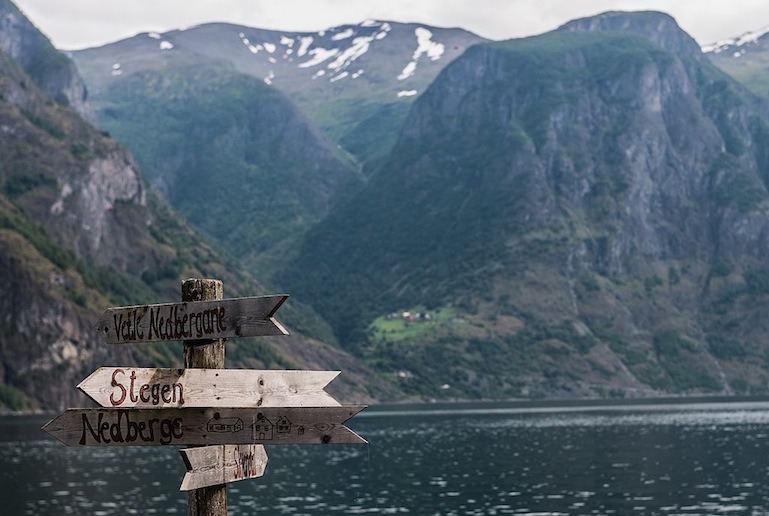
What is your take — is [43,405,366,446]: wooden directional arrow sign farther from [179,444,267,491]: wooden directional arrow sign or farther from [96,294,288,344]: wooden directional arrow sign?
[96,294,288,344]: wooden directional arrow sign

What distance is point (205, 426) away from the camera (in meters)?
16.3

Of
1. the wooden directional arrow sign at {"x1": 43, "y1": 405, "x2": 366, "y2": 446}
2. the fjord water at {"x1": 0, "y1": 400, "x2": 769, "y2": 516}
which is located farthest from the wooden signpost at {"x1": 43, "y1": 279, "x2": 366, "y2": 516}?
the fjord water at {"x1": 0, "y1": 400, "x2": 769, "y2": 516}

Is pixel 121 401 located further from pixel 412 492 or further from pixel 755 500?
pixel 412 492

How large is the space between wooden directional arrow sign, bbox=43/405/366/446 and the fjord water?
7037cm

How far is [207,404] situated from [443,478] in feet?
336

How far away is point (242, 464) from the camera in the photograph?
675 inches

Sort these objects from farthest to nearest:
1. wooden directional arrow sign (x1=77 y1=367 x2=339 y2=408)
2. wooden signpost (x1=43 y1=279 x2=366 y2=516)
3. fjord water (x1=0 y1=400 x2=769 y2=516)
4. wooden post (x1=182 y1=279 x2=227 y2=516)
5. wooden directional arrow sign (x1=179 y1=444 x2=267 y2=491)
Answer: fjord water (x1=0 y1=400 x2=769 y2=516)
wooden post (x1=182 y1=279 x2=227 y2=516)
wooden directional arrow sign (x1=179 y1=444 x2=267 y2=491)
wooden signpost (x1=43 y1=279 x2=366 y2=516)
wooden directional arrow sign (x1=77 y1=367 x2=339 y2=408)

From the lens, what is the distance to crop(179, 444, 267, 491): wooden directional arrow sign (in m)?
16.3

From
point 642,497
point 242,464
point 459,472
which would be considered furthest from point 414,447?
point 242,464

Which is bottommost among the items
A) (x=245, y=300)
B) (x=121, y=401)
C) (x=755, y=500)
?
(x=755, y=500)

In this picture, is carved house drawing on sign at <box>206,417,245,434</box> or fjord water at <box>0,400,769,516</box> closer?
carved house drawing on sign at <box>206,417,245,434</box>

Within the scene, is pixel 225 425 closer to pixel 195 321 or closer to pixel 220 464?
pixel 220 464

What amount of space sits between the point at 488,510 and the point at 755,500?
62.3 feet

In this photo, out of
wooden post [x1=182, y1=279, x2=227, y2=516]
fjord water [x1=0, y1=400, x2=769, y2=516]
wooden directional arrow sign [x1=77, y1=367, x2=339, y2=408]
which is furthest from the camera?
fjord water [x1=0, y1=400, x2=769, y2=516]
